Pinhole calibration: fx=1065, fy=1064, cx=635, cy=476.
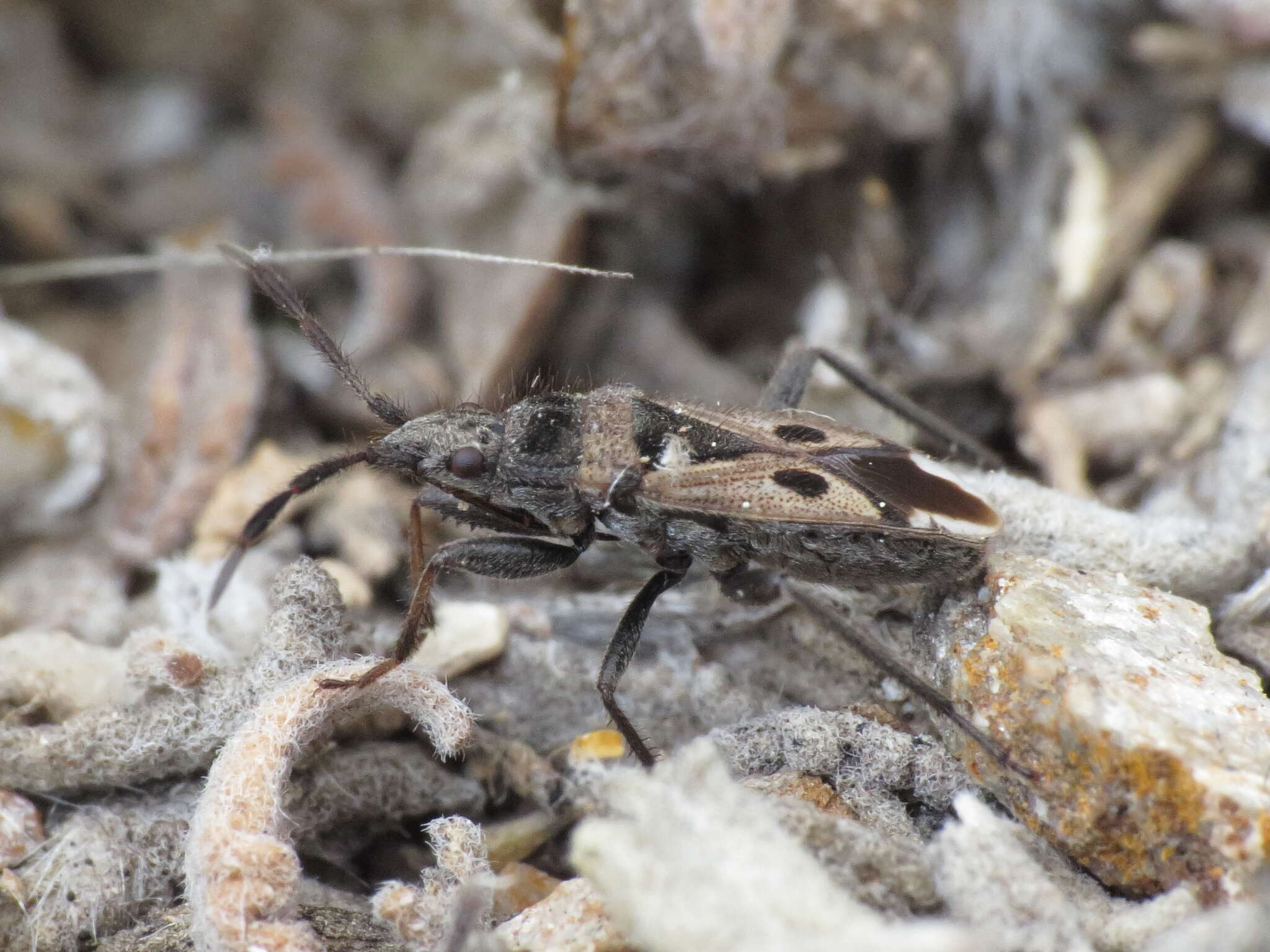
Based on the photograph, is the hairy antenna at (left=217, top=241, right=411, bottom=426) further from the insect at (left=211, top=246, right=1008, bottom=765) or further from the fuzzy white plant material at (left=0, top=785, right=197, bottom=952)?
the fuzzy white plant material at (left=0, top=785, right=197, bottom=952)

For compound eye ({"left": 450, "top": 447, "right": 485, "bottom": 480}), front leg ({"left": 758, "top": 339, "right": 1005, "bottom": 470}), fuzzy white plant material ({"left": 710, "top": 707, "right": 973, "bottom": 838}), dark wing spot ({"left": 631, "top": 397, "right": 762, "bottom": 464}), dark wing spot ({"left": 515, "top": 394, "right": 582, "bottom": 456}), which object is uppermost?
front leg ({"left": 758, "top": 339, "right": 1005, "bottom": 470})

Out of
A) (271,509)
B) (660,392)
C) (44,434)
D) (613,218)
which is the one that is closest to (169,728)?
(271,509)

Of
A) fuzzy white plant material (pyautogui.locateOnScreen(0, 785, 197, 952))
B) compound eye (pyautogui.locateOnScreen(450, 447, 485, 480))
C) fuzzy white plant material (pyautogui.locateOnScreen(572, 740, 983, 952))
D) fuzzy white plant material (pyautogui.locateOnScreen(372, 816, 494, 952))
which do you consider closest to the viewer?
fuzzy white plant material (pyautogui.locateOnScreen(572, 740, 983, 952))

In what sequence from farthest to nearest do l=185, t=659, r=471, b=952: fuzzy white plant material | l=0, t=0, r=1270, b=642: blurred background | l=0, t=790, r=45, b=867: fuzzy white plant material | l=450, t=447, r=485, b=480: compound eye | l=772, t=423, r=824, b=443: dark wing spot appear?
l=0, t=0, r=1270, b=642: blurred background < l=450, t=447, r=485, b=480: compound eye < l=772, t=423, r=824, b=443: dark wing spot < l=0, t=790, r=45, b=867: fuzzy white plant material < l=185, t=659, r=471, b=952: fuzzy white plant material

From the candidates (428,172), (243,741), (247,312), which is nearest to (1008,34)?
(428,172)

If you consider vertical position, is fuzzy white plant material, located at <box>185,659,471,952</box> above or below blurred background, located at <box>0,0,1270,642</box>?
→ below

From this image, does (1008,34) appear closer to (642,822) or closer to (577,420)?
(577,420)

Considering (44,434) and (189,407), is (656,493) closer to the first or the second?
(189,407)

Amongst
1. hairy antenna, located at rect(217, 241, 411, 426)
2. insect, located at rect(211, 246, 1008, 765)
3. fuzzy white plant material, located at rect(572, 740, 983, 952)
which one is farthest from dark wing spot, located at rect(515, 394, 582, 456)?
fuzzy white plant material, located at rect(572, 740, 983, 952)
